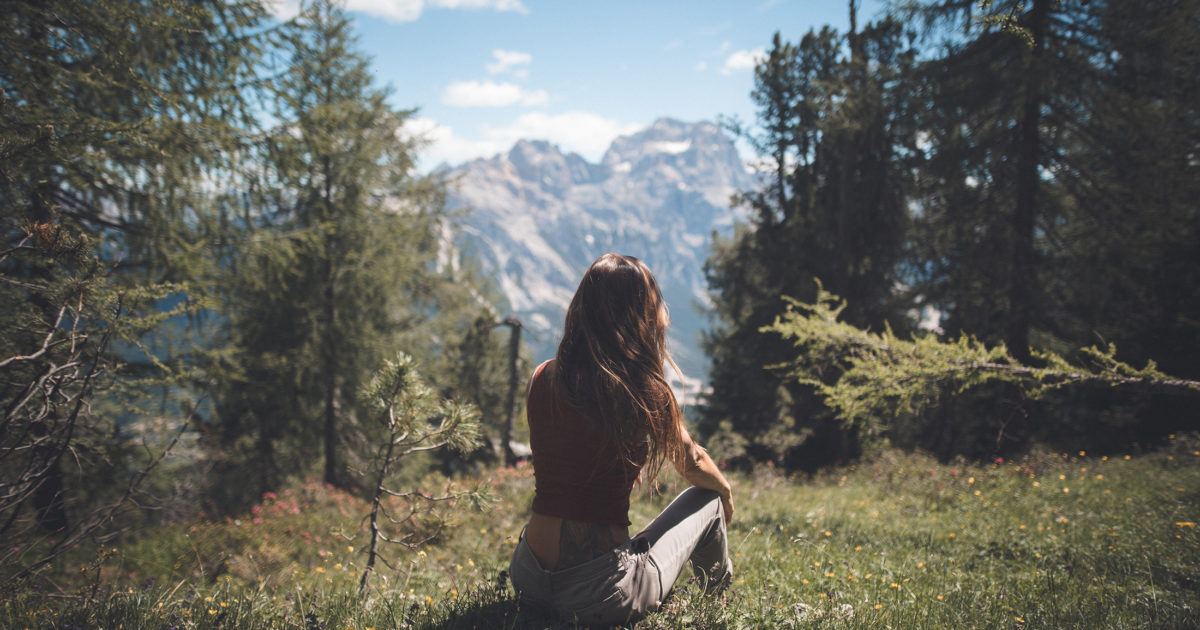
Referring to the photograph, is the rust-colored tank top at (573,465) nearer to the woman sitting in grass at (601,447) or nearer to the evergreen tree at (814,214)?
the woman sitting in grass at (601,447)

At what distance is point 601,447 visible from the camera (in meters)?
2.53

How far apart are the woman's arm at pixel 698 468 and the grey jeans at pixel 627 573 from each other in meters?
0.07

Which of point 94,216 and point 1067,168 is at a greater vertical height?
point 1067,168

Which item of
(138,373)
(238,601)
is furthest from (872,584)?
(138,373)

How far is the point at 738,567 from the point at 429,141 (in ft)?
49.0

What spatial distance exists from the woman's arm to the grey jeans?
67mm

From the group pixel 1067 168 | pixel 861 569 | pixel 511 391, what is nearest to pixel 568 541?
pixel 861 569

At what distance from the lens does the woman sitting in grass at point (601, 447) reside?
2533 mm

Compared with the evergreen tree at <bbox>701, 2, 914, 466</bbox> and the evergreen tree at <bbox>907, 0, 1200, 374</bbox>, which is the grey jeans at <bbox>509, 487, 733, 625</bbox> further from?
the evergreen tree at <bbox>701, 2, 914, 466</bbox>

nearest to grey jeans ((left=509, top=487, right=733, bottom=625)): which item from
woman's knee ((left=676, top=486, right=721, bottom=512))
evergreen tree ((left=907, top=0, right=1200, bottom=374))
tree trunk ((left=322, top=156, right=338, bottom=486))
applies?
woman's knee ((left=676, top=486, right=721, bottom=512))

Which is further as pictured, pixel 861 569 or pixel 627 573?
pixel 861 569

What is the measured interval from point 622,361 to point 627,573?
98cm

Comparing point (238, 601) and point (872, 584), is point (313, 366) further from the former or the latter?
point (872, 584)

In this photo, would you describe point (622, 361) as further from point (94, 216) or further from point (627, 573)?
point (94, 216)
